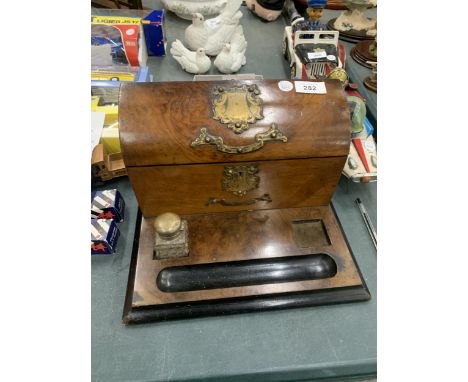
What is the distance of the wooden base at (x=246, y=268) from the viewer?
0.82m

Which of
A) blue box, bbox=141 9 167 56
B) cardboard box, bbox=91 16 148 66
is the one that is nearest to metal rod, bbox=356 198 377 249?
cardboard box, bbox=91 16 148 66

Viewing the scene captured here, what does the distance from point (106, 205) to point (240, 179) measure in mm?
415

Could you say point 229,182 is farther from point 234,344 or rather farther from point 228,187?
point 234,344

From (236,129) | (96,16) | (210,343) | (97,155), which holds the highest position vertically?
(96,16)

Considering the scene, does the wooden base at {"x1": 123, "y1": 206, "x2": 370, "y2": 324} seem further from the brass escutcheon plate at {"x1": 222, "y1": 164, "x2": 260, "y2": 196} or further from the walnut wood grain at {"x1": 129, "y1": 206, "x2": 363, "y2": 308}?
the brass escutcheon plate at {"x1": 222, "y1": 164, "x2": 260, "y2": 196}

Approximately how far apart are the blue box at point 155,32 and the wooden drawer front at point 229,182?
3.56 feet

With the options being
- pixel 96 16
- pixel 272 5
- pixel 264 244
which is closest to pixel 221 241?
pixel 264 244

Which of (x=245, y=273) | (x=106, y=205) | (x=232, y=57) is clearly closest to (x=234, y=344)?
(x=245, y=273)

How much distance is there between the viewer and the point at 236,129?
0.81 metres

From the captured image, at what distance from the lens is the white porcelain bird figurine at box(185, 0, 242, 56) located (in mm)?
1560

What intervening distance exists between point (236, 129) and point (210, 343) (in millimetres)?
527

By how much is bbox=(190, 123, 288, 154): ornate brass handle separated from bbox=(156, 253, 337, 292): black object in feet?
1.03

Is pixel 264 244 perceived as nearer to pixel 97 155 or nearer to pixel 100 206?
pixel 100 206

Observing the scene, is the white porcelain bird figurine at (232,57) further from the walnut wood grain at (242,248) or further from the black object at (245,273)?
the black object at (245,273)
